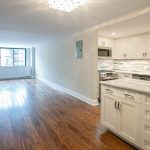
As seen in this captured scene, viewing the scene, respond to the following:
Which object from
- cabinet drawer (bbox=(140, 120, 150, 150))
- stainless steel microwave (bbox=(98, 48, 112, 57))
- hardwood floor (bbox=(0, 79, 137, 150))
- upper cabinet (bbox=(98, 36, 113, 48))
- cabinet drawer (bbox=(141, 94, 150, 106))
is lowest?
hardwood floor (bbox=(0, 79, 137, 150))

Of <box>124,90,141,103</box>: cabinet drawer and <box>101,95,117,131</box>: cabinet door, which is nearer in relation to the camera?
<box>124,90,141,103</box>: cabinet drawer

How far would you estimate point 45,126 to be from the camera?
2.92 m

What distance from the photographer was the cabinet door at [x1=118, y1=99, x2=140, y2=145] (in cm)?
207

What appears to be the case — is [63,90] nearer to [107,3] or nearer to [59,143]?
[59,143]

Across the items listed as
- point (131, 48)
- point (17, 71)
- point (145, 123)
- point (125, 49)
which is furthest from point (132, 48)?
point (17, 71)

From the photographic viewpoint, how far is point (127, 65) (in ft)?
17.3

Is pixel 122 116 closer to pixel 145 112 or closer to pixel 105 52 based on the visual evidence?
pixel 145 112

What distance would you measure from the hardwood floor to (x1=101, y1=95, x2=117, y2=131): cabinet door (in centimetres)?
20

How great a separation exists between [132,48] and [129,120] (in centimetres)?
328

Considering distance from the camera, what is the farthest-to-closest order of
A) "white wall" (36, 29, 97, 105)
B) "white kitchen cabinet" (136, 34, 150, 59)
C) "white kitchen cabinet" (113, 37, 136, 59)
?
1. "white kitchen cabinet" (113, 37, 136, 59)
2. "white kitchen cabinet" (136, 34, 150, 59)
3. "white wall" (36, 29, 97, 105)

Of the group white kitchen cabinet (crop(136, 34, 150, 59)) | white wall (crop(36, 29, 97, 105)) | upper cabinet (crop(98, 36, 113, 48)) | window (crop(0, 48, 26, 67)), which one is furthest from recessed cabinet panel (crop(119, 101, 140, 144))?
window (crop(0, 48, 26, 67))

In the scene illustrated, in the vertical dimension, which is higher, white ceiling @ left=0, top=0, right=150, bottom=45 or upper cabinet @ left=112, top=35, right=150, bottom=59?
white ceiling @ left=0, top=0, right=150, bottom=45

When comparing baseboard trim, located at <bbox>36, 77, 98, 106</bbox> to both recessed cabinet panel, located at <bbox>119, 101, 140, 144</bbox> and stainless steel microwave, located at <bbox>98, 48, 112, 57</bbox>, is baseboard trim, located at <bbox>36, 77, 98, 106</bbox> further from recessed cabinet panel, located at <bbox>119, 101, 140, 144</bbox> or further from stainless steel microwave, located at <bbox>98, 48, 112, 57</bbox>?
recessed cabinet panel, located at <bbox>119, 101, 140, 144</bbox>

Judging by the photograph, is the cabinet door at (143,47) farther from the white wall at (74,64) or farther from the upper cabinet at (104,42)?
the white wall at (74,64)
